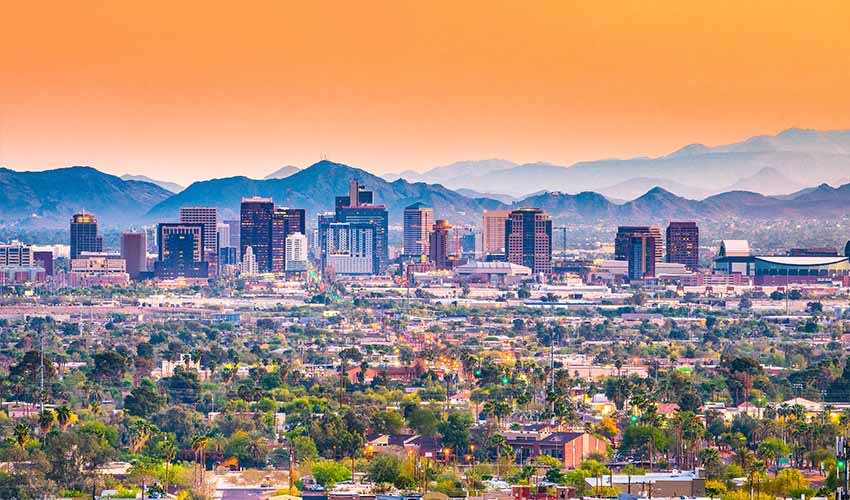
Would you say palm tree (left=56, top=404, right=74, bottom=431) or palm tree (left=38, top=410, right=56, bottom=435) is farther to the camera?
palm tree (left=56, top=404, right=74, bottom=431)

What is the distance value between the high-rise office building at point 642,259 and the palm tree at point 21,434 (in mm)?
146399

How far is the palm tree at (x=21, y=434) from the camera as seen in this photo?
47812 millimetres

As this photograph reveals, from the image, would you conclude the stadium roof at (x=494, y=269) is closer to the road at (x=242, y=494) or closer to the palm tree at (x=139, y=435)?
the palm tree at (x=139, y=435)

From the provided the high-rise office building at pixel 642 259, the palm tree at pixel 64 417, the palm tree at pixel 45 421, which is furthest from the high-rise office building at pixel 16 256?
the palm tree at pixel 45 421

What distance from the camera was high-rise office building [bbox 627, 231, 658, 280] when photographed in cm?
19362

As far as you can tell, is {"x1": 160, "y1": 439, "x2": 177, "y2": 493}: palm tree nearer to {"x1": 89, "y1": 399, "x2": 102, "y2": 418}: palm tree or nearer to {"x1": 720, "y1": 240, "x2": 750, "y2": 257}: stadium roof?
{"x1": 89, "y1": 399, "x2": 102, "y2": 418}: palm tree

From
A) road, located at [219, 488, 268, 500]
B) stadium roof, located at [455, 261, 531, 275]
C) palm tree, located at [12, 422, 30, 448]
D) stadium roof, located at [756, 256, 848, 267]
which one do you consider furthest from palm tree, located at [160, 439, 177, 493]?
stadium roof, located at [455, 261, 531, 275]

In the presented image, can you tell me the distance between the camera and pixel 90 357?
282 ft

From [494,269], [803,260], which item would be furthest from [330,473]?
[494,269]

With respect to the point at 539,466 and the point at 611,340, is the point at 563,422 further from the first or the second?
the point at 611,340

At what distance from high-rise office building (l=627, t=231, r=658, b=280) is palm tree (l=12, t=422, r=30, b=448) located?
146399 mm

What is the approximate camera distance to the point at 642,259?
19425 cm

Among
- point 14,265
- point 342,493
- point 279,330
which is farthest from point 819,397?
point 14,265

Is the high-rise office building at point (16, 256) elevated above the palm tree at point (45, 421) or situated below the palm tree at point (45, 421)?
above
